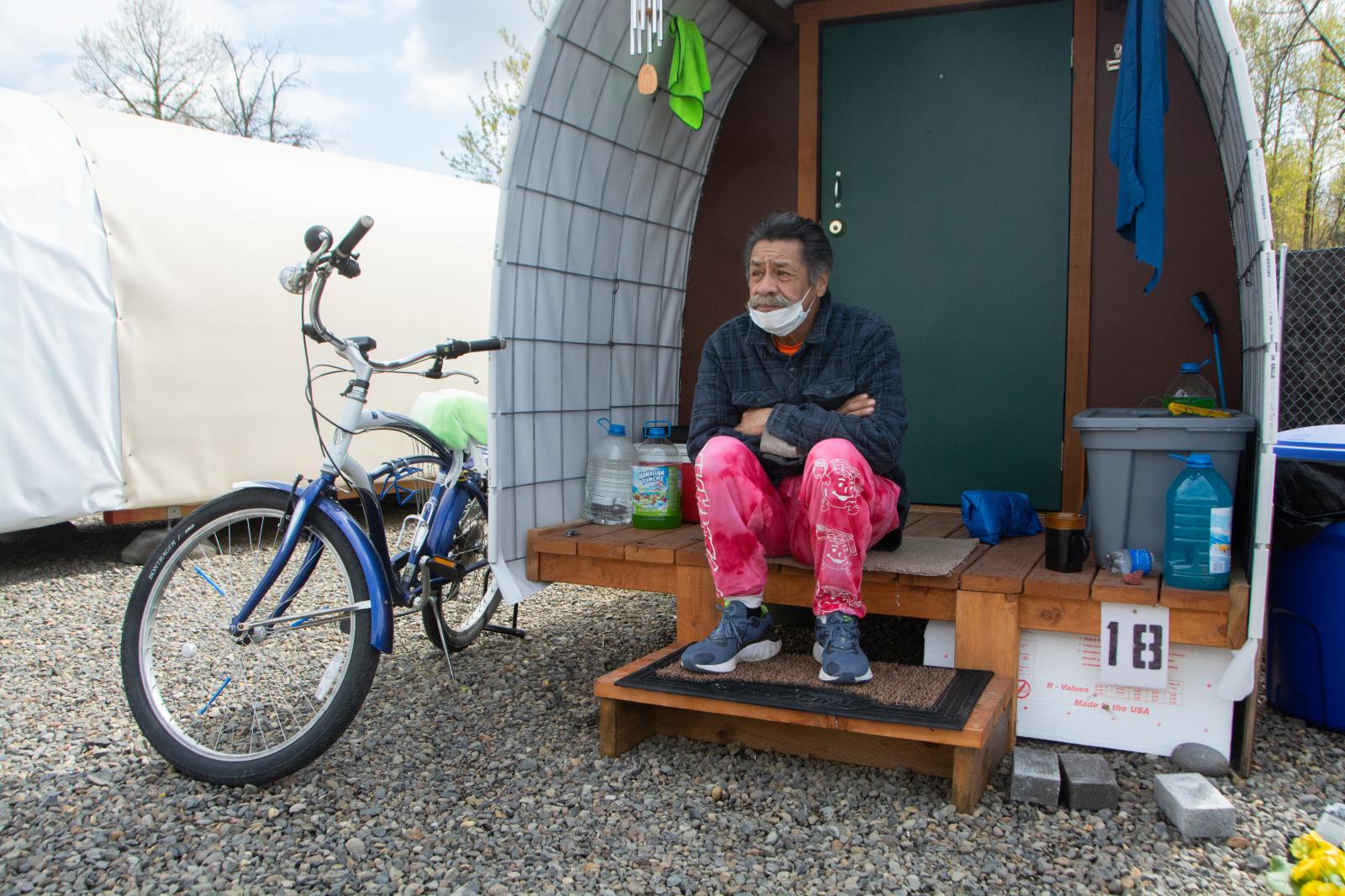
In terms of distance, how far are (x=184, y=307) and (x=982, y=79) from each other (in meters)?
4.20

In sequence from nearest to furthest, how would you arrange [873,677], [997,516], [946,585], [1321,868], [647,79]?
[1321,868] < [873,677] < [946,585] < [997,516] < [647,79]

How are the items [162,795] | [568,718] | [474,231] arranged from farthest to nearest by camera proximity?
[474,231], [568,718], [162,795]

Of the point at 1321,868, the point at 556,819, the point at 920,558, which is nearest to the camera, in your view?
the point at 1321,868

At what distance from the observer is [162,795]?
2.40 metres

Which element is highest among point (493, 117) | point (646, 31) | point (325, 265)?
point (493, 117)

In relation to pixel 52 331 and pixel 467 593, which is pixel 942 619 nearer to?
pixel 467 593

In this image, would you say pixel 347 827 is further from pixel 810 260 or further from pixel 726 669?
pixel 810 260

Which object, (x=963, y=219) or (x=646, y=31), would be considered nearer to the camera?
(x=646, y=31)

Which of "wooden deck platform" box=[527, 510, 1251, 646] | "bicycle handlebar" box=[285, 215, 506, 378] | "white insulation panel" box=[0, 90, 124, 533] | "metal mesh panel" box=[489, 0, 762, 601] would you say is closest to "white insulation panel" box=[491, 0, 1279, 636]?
"metal mesh panel" box=[489, 0, 762, 601]

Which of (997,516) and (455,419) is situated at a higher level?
(455,419)

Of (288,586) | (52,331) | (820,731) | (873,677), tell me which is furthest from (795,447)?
(52,331)

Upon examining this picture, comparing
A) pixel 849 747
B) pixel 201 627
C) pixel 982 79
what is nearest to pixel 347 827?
pixel 201 627

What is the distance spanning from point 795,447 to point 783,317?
36cm

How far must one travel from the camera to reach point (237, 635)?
2.46m
